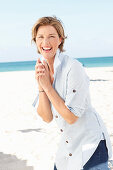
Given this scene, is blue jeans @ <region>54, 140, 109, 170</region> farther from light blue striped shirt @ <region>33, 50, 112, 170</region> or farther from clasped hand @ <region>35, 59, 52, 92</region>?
clasped hand @ <region>35, 59, 52, 92</region>

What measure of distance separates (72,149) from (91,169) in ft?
0.64

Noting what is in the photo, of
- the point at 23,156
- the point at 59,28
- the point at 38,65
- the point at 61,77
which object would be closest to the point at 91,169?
the point at 61,77

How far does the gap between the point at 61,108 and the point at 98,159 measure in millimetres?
453

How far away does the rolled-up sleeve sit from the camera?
6.13 ft

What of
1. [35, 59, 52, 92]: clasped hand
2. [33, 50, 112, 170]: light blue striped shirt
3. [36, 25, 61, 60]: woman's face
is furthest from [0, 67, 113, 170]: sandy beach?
[36, 25, 61, 60]: woman's face

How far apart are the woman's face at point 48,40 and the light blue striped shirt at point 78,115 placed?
7cm

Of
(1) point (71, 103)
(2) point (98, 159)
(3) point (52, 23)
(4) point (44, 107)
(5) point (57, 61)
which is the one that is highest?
(3) point (52, 23)

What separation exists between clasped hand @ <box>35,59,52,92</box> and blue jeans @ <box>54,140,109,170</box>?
0.56 m

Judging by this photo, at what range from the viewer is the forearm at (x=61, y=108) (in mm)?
1875

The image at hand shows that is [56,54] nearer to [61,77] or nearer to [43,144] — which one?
[61,77]

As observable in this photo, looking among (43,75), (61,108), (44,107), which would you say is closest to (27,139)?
(44,107)

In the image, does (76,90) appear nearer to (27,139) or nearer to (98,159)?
(98,159)

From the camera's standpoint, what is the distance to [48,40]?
78.2 inches

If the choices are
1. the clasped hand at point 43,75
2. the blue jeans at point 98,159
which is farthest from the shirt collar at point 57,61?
the blue jeans at point 98,159
